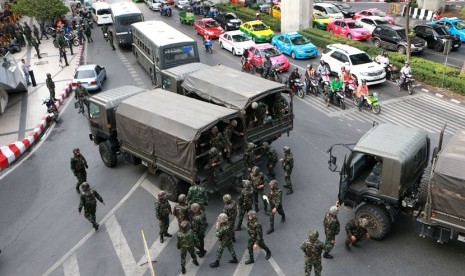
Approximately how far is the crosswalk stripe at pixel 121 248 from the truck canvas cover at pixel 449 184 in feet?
22.8

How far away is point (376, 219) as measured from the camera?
10242 mm

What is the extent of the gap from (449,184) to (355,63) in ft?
46.7

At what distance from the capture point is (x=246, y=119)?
13.9 meters

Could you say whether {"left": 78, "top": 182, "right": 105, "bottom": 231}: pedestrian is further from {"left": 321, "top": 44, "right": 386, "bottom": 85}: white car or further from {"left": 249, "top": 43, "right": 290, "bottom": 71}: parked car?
{"left": 249, "top": 43, "right": 290, "bottom": 71}: parked car

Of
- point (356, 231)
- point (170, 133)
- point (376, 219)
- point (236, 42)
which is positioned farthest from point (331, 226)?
point (236, 42)

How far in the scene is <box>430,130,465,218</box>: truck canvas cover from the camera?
8594 millimetres

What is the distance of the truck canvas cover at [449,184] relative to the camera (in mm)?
8594

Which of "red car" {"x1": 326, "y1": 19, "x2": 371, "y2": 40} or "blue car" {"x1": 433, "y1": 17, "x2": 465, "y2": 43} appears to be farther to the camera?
"red car" {"x1": 326, "y1": 19, "x2": 371, "y2": 40}

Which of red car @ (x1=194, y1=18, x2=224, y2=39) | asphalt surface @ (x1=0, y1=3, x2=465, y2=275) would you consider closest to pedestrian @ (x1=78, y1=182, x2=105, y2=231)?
asphalt surface @ (x1=0, y1=3, x2=465, y2=275)

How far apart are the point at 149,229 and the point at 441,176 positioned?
7457 mm

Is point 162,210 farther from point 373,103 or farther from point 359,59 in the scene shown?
point 359,59

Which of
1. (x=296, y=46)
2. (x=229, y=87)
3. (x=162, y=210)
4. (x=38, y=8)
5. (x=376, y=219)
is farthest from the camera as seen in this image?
(x=38, y=8)

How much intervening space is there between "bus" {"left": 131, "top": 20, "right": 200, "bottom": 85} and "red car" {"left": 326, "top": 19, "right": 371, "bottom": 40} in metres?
13.6

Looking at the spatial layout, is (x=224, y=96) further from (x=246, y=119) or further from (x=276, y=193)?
(x=276, y=193)
